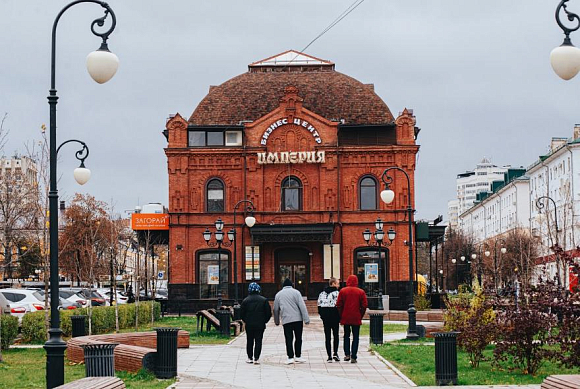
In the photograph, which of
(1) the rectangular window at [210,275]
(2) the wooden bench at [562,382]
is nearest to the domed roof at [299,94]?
(1) the rectangular window at [210,275]

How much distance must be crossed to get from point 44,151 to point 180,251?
26.2 metres

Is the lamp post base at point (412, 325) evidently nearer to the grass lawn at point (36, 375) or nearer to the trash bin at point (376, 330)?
the trash bin at point (376, 330)

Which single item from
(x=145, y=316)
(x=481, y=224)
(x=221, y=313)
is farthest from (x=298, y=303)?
(x=481, y=224)

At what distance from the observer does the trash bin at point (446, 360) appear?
15.5 meters

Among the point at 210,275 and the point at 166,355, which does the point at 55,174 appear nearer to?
the point at 166,355

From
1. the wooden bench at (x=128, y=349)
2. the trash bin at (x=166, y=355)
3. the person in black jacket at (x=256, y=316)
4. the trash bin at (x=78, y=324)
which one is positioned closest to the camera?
the trash bin at (x=166, y=355)

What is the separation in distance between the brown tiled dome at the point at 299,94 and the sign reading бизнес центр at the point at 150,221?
21.1 ft

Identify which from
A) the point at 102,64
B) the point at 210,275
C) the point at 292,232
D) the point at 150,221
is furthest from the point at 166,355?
the point at 150,221

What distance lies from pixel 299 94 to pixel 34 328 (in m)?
34.0

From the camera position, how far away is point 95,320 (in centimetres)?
2920

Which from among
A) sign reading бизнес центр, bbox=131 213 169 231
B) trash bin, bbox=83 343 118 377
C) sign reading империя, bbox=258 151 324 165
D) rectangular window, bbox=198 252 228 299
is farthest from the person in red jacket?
sign reading бизнес центр, bbox=131 213 169 231

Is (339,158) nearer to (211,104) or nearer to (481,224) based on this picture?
(211,104)

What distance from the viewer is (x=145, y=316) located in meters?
37.8

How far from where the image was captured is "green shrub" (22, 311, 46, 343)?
26.3 m
